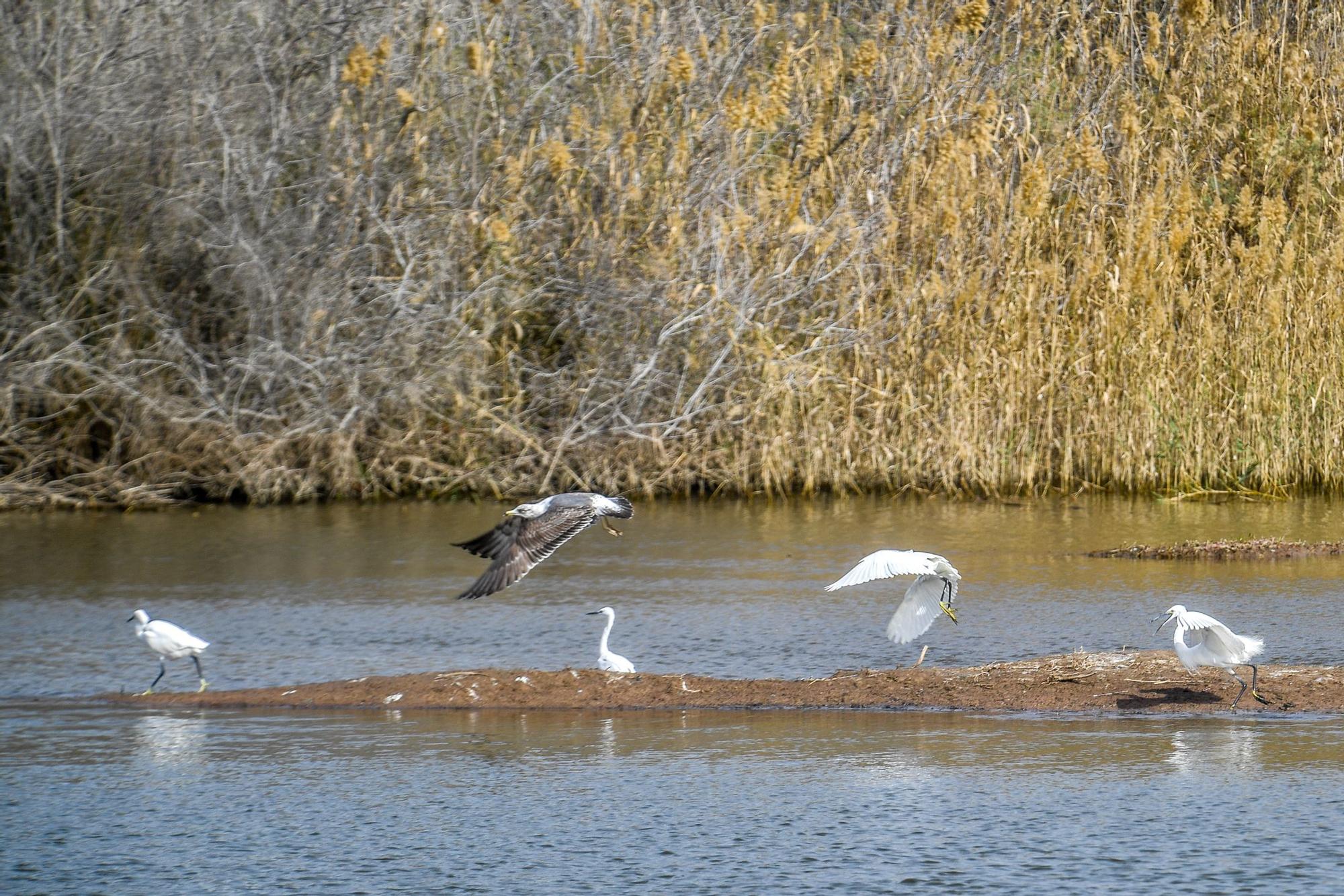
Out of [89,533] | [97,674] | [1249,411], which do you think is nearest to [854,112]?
[1249,411]

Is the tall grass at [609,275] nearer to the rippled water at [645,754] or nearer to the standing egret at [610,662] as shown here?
the rippled water at [645,754]

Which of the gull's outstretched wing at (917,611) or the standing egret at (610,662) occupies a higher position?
the gull's outstretched wing at (917,611)

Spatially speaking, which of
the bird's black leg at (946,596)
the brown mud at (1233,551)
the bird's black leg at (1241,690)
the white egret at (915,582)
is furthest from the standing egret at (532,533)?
the brown mud at (1233,551)

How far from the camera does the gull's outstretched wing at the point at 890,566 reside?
27.2ft

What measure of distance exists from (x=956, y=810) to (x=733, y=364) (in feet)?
29.6

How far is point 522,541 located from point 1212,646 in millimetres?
3481

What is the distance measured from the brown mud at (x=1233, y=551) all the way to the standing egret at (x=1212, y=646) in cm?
428

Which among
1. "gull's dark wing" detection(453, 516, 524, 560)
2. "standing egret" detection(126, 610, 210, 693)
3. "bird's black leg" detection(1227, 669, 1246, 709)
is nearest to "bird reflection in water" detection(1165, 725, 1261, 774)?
"bird's black leg" detection(1227, 669, 1246, 709)

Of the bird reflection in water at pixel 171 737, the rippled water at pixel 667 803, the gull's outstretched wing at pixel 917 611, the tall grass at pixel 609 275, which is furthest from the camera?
the tall grass at pixel 609 275

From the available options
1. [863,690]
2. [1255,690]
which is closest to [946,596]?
[863,690]

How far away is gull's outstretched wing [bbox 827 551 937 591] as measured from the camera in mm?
8281

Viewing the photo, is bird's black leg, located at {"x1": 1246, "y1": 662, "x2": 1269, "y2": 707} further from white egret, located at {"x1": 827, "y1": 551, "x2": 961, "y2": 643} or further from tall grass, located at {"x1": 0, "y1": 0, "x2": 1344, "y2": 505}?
tall grass, located at {"x1": 0, "y1": 0, "x2": 1344, "y2": 505}

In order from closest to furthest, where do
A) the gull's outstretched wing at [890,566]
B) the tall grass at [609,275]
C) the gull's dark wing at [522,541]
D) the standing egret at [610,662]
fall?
the gull's outstretched wing at [890,566]
the standing egret at [610,662]
the gull's dark wing at [522,541]
the tall grass at [609,275]

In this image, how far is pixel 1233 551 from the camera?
11.8 metres
